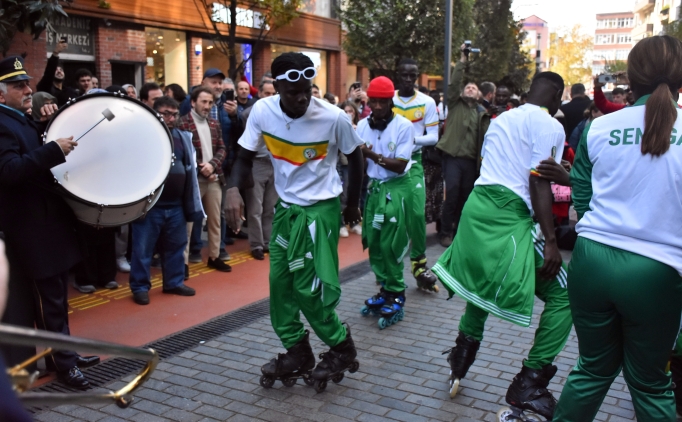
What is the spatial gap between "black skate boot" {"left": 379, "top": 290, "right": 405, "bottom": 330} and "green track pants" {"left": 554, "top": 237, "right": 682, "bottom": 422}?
8.50ft

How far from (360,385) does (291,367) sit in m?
0.48

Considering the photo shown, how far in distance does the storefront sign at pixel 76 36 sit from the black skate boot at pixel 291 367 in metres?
9.84

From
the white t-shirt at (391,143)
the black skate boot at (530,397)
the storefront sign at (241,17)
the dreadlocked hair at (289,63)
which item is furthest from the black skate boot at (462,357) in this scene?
the storefront sign at (241,17)

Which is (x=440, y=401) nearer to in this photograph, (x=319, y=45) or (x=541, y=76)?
(x=541, y=76)

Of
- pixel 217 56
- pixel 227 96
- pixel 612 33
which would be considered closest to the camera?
pixel 227 96

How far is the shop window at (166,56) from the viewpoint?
14.8m

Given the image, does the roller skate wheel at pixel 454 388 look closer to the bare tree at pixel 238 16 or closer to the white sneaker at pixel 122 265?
the white sneaker at pixel 122 265

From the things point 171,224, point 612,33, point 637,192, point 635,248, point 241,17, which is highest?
point 612,33

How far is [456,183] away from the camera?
9.18m

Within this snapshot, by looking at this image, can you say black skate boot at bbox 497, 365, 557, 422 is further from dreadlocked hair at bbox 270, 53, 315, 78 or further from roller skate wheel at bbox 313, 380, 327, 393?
dreadlocked hair at bbox 270, 53, 315, 78

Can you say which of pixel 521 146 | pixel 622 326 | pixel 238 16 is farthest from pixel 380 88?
pixel 238 16

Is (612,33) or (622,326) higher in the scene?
(612,33)

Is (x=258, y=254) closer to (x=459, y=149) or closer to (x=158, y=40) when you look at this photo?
(x=459, y=149)

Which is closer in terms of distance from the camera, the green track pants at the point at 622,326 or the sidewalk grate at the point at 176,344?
the green track pants at the point at 622,326
